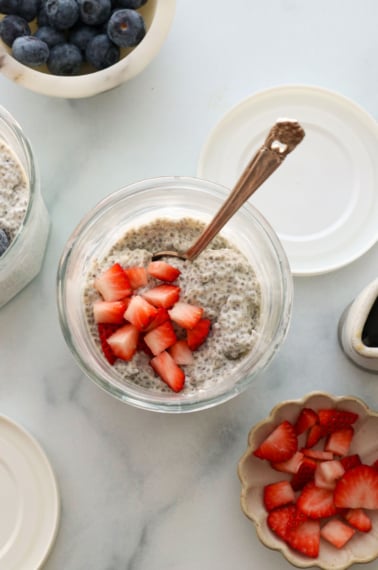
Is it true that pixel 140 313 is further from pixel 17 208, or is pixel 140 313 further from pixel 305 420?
pixel 305 420

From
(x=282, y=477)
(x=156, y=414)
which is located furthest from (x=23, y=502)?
(x=282, y=477)

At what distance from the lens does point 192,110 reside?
5.09 feet

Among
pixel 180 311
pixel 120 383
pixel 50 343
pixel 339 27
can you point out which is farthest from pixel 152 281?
pixel 339 27

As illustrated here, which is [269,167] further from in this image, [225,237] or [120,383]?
[120,383]

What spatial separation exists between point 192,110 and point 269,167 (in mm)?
490

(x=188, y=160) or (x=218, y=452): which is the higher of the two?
(x=188, y=160)

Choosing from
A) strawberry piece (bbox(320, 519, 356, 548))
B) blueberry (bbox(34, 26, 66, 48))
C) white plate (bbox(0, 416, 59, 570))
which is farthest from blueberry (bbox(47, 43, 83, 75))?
strawberry piece (bbox(320, 519, 356, 548))

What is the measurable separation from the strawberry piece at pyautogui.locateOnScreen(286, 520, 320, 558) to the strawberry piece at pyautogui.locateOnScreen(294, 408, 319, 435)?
0.18m

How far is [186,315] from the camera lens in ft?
4.20

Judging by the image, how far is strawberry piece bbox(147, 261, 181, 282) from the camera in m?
1.30

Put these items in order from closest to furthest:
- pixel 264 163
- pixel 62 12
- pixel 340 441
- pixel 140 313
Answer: pixel 264 163 < pixel 140 313 < pixel 62 12 < pixel 340 441

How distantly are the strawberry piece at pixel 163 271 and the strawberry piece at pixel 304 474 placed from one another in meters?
0.47

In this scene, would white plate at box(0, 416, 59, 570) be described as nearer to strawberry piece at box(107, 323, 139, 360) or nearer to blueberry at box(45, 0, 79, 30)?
strawberry piece at box(107, 323, 139, 360)

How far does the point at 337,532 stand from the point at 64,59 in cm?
105
